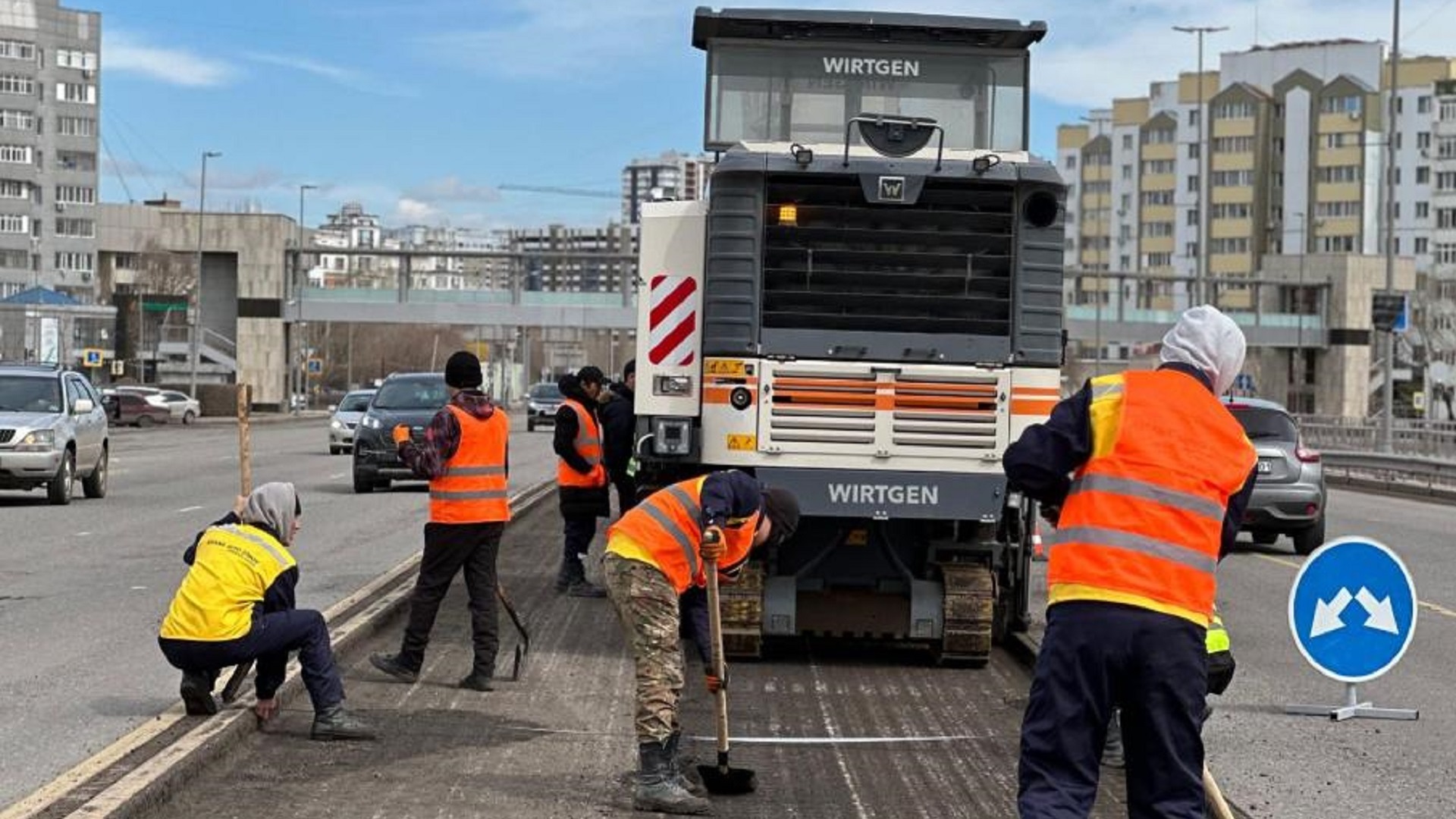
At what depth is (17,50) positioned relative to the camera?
149 metres

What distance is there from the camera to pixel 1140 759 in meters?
5.82

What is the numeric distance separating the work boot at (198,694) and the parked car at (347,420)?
31950 mm

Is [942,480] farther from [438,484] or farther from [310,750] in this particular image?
[310,750]

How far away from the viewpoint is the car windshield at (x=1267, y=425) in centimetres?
2197

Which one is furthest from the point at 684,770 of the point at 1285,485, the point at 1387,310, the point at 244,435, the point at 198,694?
the point at 1387,310

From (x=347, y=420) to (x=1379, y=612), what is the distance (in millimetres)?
32802

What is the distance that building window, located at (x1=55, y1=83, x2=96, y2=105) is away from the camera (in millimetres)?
153500

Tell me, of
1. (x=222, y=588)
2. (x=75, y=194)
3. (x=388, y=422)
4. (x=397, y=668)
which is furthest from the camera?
(x=75, y=194)

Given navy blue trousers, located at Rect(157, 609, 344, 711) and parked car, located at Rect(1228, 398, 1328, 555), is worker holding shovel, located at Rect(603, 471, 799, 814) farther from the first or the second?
parked car, located at Rect(1228, 398, 1328, 555)

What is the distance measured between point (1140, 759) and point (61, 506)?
21442 mm

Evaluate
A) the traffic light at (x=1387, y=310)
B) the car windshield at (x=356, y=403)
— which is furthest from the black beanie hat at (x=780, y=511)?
the traffic light at (x=1387, y=310)

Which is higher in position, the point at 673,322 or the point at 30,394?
the point at 673,322

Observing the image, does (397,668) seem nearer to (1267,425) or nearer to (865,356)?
(865,356)

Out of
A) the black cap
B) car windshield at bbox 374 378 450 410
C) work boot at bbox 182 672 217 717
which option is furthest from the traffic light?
work boot at bbox 182 672 217 717
